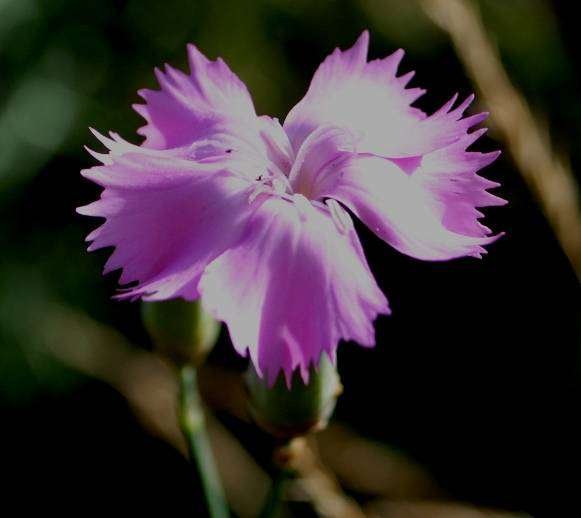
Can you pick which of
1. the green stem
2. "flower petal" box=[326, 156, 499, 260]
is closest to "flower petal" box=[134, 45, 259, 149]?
"flower petal" box=[326, 156, 499, 260]

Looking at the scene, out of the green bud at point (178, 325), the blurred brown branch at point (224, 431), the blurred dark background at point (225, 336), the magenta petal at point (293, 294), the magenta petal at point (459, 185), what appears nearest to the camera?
the magenta petal at point (293, 294)

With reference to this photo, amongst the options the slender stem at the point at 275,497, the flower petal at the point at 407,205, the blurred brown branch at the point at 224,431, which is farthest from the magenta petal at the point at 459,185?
the blurred brown branch at the point at 224,431

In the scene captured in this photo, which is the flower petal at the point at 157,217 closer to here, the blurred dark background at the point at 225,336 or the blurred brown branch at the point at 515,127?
the blurred brown branch at the point at 515,127

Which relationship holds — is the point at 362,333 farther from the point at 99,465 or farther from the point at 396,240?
the point at 99,465

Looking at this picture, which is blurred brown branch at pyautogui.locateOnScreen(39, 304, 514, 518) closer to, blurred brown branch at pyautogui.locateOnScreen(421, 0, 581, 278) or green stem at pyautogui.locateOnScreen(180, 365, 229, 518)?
green stem at pyautogui.locateOnScreen(180, 365, 229, 518)

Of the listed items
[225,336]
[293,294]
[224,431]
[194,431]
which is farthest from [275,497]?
[225,336]

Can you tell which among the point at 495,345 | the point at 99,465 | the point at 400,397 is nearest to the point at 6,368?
the point at 99,465

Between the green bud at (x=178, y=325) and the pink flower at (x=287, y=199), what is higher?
the pink flower at (x=287, y=199)
